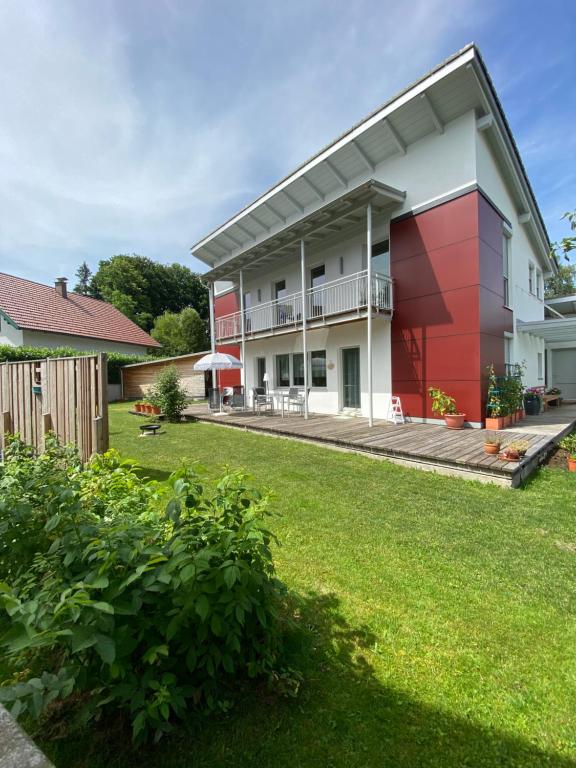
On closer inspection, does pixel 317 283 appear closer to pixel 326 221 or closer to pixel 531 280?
pixel 326 221

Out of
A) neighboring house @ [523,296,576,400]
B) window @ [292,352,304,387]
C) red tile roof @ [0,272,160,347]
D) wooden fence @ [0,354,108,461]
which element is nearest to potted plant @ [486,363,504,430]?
window @ [292,352,304,387]

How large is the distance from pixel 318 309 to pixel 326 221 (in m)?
2.97

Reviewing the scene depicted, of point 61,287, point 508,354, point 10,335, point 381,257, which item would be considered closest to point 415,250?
point 381,257

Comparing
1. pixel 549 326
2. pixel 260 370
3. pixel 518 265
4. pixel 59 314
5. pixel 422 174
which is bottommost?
pixel 260 370

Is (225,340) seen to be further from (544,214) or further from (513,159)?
(544,214)

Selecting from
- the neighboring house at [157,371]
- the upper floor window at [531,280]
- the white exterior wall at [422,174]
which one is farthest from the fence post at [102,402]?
the neighboring house at [157,371]

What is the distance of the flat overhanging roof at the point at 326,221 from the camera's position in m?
8.77

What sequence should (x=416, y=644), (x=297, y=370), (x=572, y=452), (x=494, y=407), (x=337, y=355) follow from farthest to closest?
(x=297, y=370) → (x=337, y=355) → (x=494, y=407) → (x=572, y=452) → (x=416, y=644)

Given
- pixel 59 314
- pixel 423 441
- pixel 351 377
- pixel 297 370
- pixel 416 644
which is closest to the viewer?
pixel 416 644

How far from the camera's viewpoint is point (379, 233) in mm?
10203

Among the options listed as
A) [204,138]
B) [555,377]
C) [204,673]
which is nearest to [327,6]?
[204,138]

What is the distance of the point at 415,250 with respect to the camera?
9266mm

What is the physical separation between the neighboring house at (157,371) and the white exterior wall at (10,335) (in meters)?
5.52

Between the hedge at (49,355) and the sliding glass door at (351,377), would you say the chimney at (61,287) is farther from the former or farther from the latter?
the sliding glass door at (351,377)
